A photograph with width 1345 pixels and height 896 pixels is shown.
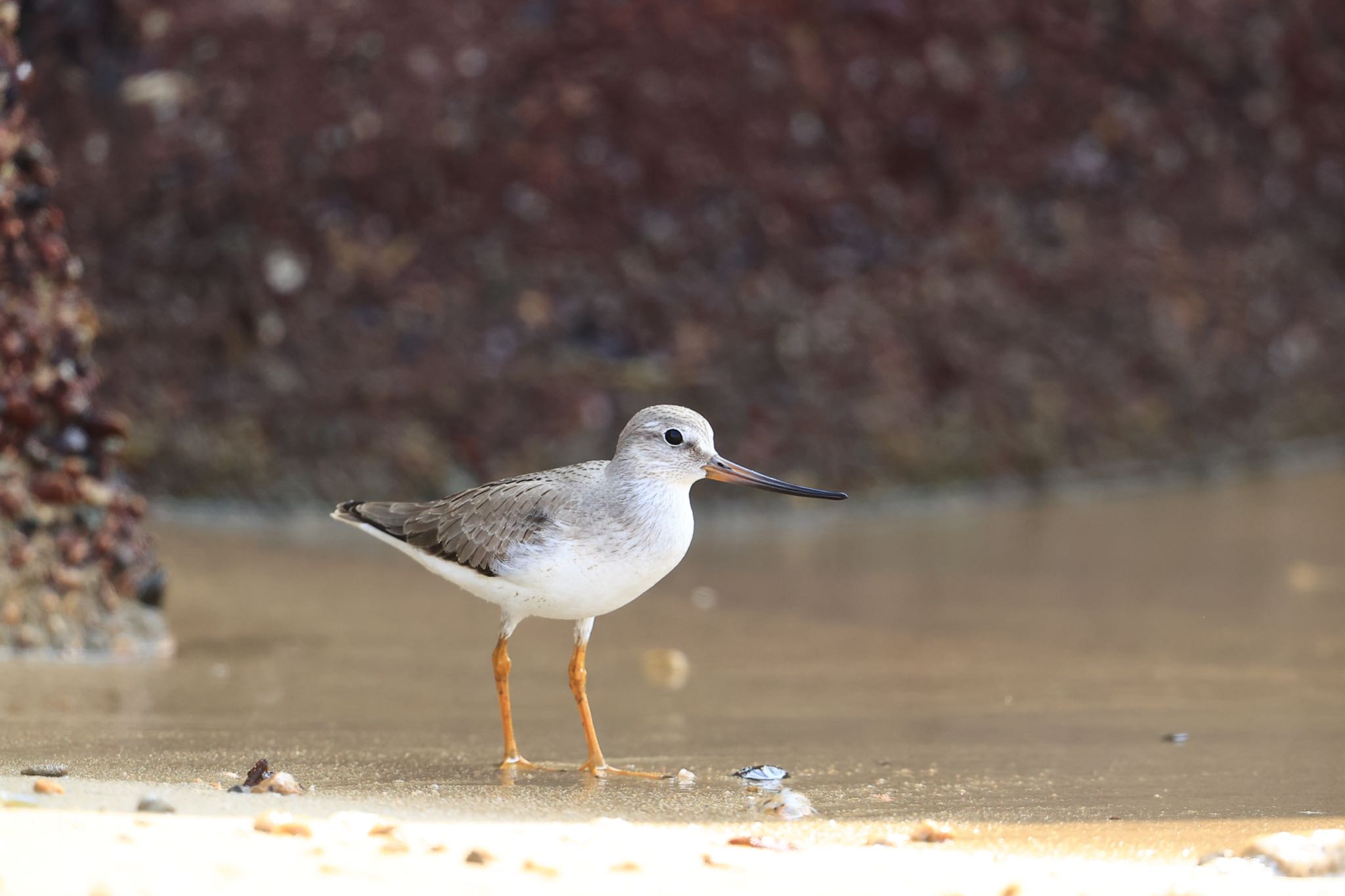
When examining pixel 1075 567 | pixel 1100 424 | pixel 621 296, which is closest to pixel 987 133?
pixel 1100 424

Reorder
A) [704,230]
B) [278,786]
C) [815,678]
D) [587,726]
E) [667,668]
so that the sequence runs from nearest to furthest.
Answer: [278,786] < [587,726] < [815,678] < [667,668] < [704,230]

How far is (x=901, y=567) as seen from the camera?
6570 millimetres

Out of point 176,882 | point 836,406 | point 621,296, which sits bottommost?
point 176,882

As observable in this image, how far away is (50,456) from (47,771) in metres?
1.82

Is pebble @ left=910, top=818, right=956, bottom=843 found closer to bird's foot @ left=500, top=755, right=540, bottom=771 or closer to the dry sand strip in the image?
the dry sand strip

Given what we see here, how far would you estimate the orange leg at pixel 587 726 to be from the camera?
371cm

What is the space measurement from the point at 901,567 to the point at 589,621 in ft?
8.36

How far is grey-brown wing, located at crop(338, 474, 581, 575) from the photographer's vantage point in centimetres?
411

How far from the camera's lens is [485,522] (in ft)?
13.8

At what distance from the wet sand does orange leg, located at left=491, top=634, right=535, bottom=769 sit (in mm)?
87

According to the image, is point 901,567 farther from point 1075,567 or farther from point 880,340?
point 880,340

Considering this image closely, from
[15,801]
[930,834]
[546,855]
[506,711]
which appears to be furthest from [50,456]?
[930,834]

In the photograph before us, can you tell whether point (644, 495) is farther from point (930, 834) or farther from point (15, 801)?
point (15, 801)

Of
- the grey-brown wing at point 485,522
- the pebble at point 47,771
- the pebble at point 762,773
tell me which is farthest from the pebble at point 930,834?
the pebble at point 47,771
